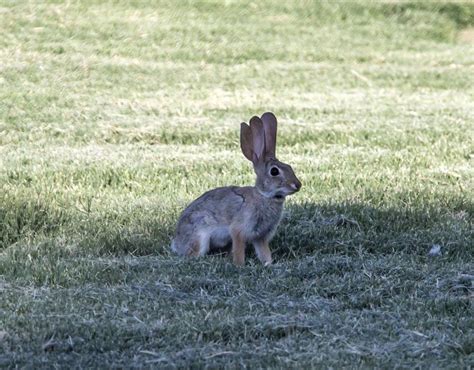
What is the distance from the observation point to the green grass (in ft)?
15.3

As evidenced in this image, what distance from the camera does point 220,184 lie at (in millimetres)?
7812

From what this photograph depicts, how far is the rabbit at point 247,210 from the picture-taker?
6016 mm

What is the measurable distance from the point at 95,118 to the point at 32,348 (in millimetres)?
6068

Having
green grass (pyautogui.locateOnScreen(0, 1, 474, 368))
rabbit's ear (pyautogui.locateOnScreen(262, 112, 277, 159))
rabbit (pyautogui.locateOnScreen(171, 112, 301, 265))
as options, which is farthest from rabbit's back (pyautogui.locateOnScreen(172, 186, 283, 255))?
rabbit's ear (pyautogui.locateOnScreen(262, 112, 277, 159))

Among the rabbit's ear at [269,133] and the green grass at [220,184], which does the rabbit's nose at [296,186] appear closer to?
the rabbit's ear at [269,133]

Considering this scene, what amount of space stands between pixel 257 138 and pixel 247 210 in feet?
1.46

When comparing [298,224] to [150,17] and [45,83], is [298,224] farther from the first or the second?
[150,17]

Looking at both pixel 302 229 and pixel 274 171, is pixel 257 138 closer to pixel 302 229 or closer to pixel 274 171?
pixel 274 171

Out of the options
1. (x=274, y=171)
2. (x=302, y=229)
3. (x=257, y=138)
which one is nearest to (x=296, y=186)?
(x=274, y=171)

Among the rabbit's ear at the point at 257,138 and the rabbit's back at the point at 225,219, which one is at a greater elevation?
the rabbit's ear at the point at 257,138

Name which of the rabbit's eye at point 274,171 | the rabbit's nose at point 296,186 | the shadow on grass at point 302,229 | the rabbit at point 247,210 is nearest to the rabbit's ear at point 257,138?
the rabbit at point 247,210

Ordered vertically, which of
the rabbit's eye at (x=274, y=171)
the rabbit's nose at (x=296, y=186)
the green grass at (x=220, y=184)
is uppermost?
the rabbit's eye at (x=274, y=171)

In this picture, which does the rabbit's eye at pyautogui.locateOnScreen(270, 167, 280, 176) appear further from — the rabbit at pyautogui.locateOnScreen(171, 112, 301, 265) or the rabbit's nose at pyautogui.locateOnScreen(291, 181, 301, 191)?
the rabbit's nose at pyautogui.locateOnScreen(291, 181, 301, 191)

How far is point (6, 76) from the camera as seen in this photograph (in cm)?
1191
